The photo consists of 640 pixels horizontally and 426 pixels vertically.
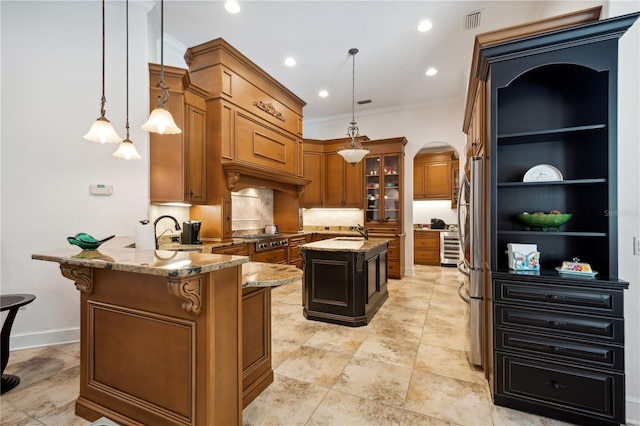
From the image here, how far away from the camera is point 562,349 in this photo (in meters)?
1.79

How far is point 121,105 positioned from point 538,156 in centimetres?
407

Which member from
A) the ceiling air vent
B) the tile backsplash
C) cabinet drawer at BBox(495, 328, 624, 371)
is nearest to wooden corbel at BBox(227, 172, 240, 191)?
the tile backsplash

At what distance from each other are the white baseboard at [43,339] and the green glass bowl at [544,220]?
169 inches

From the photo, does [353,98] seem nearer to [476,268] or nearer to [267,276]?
[476,268]

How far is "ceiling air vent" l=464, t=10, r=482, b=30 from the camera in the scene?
3330 mm

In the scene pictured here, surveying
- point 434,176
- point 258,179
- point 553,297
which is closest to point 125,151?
point 258,179

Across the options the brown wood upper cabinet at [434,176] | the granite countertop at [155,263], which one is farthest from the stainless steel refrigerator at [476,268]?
the brown wood upper cabinet at [434,176]

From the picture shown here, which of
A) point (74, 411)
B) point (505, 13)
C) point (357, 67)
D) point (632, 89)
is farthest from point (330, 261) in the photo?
point (505, 13)

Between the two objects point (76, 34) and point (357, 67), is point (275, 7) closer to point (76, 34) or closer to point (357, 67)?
point (357, 67)

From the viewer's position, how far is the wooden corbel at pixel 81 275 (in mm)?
1698

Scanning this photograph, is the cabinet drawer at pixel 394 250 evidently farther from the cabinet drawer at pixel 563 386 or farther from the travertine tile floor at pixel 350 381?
the cabinet drawer at pixel 563 386

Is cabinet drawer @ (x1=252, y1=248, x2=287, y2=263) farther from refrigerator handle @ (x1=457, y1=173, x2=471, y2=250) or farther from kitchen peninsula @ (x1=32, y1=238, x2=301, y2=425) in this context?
refrigerator handle @ (x1=457, y1=173, x2=471, y2=250)

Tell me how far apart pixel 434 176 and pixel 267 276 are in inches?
268

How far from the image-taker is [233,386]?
1.58 m
